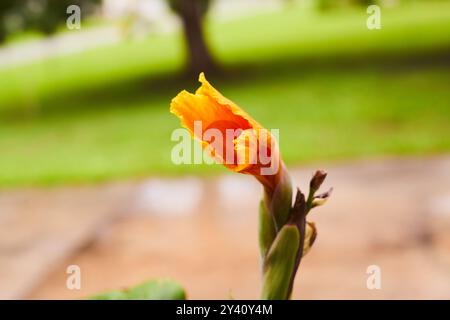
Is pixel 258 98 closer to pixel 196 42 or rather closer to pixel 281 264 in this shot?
pixel 196 42

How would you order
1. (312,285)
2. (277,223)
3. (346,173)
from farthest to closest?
(346,173) < (312,285) < (277,223)

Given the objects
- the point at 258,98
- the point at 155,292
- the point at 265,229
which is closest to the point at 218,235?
the point at 155,292

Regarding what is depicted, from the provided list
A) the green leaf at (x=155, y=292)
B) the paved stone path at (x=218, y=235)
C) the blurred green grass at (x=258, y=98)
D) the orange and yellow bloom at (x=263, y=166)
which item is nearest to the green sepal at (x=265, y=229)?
the orange and yellow bloom at (x=263, y=166)

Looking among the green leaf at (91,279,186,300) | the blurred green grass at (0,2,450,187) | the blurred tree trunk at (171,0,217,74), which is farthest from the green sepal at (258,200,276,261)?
the blurred tree trunk at (171,0,217,74)

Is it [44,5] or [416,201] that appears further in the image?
[44,5]
